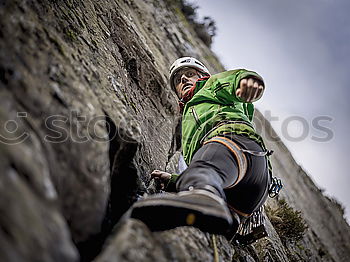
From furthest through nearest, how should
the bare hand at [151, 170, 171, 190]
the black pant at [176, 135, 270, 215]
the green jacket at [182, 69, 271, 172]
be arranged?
the bare hand at [151, 170, 171, 190], the green jacket at [182, 69, 271, 172], the black pant at [176, 135, 270, 215]

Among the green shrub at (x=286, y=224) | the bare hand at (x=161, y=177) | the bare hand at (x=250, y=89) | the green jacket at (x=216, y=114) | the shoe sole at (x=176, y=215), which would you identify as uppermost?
the bare hand at (x=250, y=89)

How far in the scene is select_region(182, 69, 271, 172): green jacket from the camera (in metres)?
2.47

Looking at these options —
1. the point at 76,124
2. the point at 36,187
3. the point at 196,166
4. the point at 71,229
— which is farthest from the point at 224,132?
the point at 36,187

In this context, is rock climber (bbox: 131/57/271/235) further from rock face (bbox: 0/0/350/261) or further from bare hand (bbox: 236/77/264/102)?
rock face (bbox: 0/0/350/261)

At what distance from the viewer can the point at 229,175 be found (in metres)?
2.08

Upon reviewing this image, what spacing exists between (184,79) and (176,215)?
2.71 meters

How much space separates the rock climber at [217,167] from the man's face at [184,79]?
505 mm

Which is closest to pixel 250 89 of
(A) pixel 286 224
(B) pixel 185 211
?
(B) pixel 185 211

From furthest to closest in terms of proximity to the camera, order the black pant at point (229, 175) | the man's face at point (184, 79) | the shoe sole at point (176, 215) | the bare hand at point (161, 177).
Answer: the man's face at point (184, 79) < the bare hand at point (161, 177) < the black pant at point (229, 175) < the shoe sole at point (176, 215)

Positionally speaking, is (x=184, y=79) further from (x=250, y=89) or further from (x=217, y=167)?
(x=217, y=167)

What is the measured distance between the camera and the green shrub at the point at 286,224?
196 inches

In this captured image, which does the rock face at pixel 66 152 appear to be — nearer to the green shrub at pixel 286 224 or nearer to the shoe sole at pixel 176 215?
the shoe sole at pixel 176 215

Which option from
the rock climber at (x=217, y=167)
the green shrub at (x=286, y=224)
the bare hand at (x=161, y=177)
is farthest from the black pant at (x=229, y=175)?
the green shrub at (x=286, y=224)

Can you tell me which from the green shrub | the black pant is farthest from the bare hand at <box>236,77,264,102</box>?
the green shrub
